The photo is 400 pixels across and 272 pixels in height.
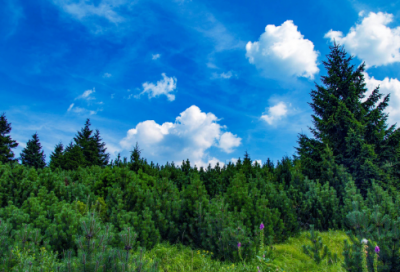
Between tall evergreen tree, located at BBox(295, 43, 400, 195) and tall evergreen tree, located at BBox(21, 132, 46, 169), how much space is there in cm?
3170

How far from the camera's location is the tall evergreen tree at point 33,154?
3148cm

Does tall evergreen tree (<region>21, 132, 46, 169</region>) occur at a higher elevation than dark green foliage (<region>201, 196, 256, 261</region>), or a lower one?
higher

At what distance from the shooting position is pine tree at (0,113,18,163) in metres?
26.3

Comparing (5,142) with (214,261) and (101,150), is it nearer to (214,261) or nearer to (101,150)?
(101,150)

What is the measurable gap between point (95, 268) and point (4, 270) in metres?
1.59

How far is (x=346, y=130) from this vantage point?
47.9 ft

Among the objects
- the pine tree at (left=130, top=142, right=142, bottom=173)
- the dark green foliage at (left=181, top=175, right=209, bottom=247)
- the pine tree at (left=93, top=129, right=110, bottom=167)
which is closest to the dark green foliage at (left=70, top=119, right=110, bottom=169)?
the pine tree at (left=93, top=129, right=110, bottom=167)

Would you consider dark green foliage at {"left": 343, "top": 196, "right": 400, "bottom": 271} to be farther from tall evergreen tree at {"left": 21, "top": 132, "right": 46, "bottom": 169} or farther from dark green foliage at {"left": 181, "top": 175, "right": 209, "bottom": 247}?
tall evergreen tree at {"left": 21, "top": 132, "right": 46, "bottom": 169}

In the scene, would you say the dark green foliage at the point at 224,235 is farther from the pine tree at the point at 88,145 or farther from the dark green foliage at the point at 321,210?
the pine tree at the point at 88,145

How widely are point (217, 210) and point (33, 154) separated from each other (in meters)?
33.9

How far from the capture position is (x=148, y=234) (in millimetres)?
5426

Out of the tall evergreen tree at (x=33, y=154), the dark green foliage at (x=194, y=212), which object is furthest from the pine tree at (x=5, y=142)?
the dark green foliage at (x=194, y=212)

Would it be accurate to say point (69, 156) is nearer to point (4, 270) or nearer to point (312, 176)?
point (312, 176)

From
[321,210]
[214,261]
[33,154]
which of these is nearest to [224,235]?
[214,261]
